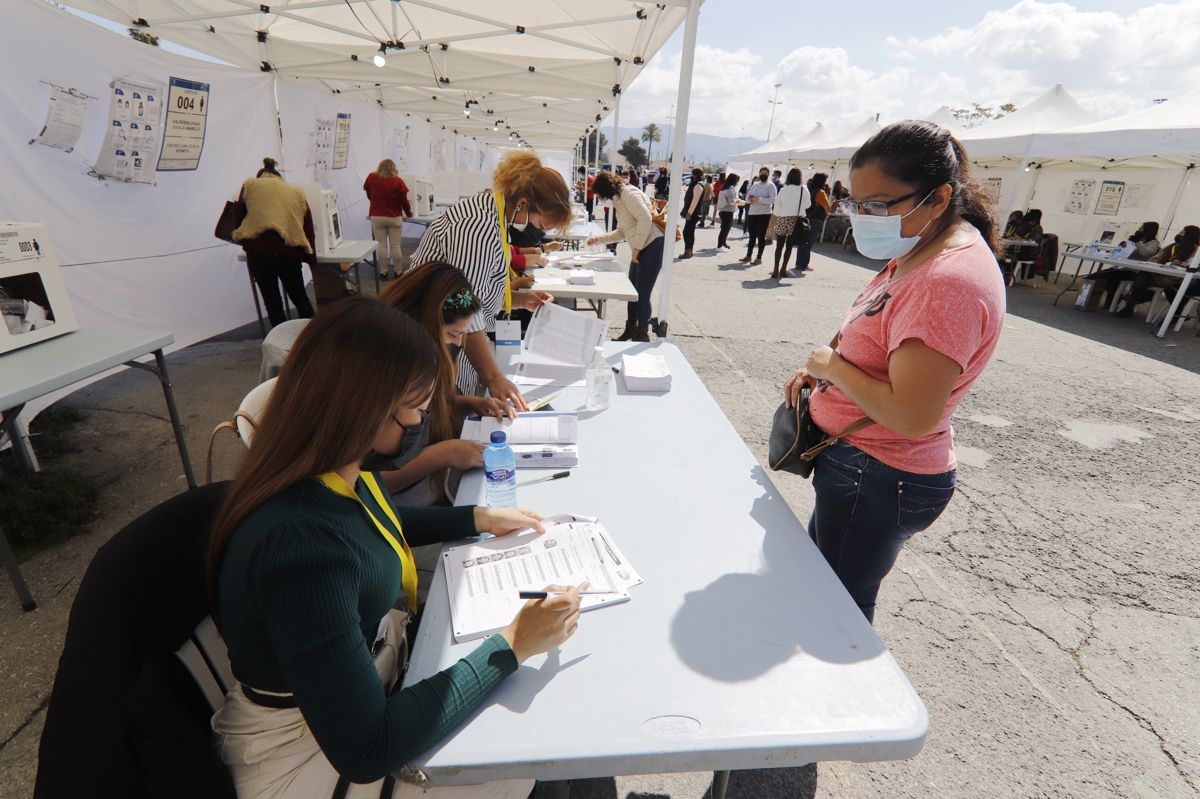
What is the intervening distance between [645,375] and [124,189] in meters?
4.43

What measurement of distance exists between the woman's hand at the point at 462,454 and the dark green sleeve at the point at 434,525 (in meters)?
0.31

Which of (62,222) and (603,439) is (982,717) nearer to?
(603,439)

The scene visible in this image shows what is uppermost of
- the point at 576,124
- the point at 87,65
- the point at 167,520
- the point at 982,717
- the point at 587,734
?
the point at 576,124

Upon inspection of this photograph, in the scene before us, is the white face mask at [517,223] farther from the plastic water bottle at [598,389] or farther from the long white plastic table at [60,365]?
the long white plastic table at [60,365]

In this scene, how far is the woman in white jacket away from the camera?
5.07 m

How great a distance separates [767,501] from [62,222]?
4.77 meters

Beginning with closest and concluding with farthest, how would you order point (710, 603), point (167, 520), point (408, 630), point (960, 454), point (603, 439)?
point (167, 520), point (710, 603), point (408, 630), point (603, 439), point (960, 454)

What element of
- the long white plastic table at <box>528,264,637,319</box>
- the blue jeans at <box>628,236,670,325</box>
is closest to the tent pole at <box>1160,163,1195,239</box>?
the blue jeans at <box>628,236,670,325</box>

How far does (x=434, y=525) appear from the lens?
4.33ft

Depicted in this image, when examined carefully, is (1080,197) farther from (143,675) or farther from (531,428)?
(143,675)

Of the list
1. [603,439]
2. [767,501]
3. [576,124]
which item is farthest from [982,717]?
[576,124]

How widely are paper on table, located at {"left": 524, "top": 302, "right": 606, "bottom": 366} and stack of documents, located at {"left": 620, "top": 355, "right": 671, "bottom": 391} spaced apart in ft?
0.65

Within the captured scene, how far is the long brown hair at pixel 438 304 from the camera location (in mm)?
1833

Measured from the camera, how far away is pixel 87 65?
12.2ft
